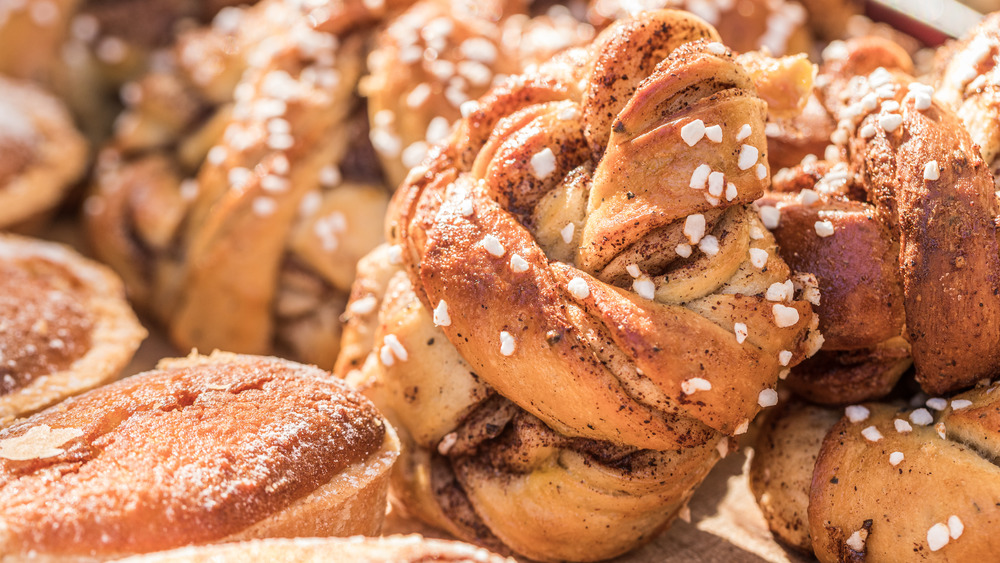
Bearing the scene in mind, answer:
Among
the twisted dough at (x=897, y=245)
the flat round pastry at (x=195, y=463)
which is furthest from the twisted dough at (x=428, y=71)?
the twisted dough at (x=897, y=245)

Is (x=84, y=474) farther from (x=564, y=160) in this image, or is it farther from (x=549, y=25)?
(x=549, y=25)

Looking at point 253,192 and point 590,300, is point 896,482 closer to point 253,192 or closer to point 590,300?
point 590,300

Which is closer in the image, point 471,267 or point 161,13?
point 471,267

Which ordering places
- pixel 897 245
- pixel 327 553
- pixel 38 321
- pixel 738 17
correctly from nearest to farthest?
pixel 327 553
pixel 897 245
pixel 38 321
pixel 738 17

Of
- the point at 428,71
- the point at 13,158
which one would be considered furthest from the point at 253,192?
the point at 13,158

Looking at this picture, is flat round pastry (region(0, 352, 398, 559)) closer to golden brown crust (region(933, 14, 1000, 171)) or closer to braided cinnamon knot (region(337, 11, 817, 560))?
braided cinnamon knot (region(337, 11, 817, 560))

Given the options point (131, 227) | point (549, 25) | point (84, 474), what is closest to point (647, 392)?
point (84, 474)

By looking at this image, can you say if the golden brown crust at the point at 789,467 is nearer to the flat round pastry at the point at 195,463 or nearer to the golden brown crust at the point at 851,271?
the golden brown crust at the point at 851,271

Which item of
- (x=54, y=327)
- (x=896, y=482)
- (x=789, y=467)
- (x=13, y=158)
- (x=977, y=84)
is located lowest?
(x=789, y=467)
